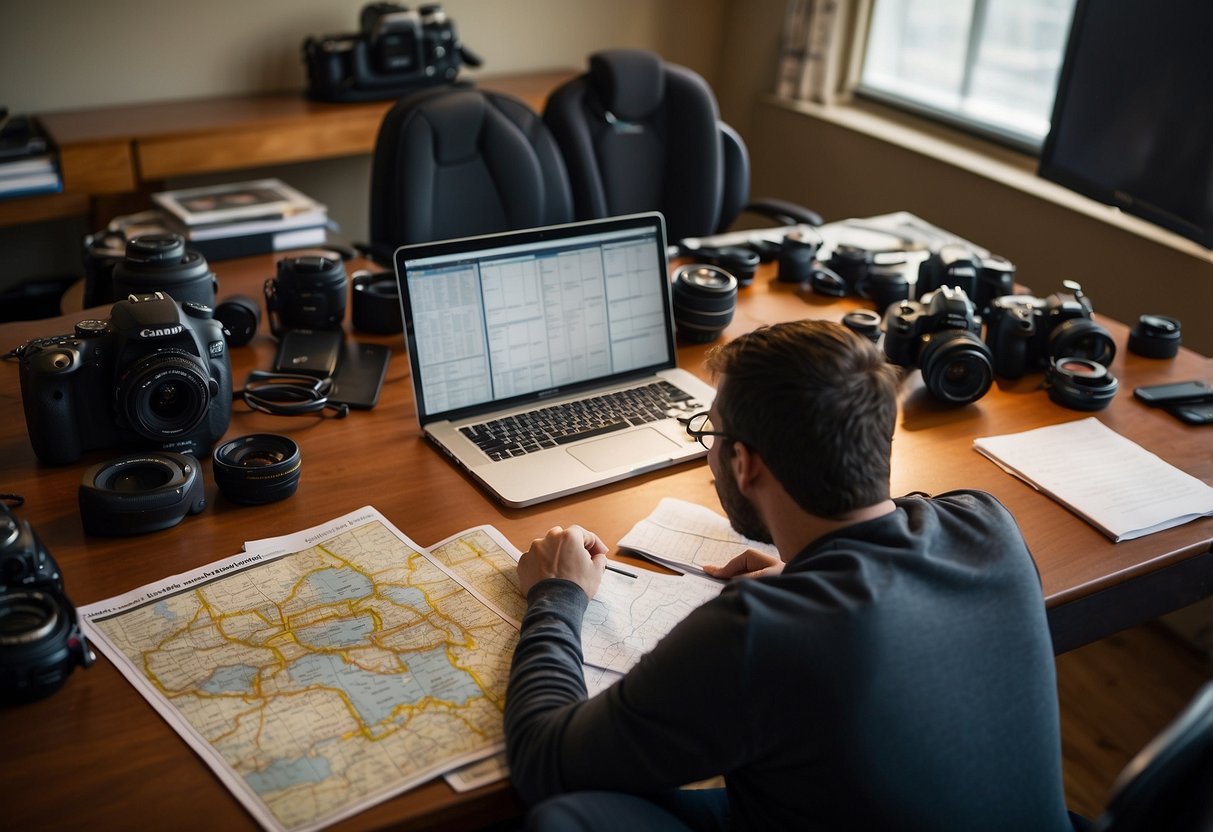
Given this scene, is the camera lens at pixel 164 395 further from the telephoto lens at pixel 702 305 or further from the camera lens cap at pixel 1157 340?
the camera lens cap at pixel 1157 340

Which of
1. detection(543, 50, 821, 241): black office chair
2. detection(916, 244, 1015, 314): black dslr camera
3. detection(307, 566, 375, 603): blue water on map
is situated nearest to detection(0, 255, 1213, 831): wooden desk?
detection(307, 566, 375, 603): blue water on map

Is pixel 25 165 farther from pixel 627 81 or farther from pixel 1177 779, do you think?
pixel 1177 779

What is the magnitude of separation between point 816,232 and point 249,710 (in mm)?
1914

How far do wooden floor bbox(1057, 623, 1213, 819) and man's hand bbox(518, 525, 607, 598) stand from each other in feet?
4.65

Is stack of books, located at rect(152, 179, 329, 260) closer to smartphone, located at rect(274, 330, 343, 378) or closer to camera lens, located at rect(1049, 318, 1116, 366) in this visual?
smartphone, located at rect(274, 330, 343, 378)

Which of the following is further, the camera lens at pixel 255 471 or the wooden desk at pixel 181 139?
the wooden desk at pixel 181 139

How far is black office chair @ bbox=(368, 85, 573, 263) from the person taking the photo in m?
2.73

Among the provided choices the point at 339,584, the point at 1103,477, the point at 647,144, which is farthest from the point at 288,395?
the point at 647,144

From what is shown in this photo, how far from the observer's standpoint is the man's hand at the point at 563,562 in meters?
1.40

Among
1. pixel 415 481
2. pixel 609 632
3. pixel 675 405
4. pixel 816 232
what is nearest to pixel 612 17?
pixel 816 232

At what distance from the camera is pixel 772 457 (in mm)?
1226

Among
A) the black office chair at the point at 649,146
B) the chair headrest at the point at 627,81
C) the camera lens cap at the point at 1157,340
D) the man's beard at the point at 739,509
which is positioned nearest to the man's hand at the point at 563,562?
the man's beard at the point at 739,509

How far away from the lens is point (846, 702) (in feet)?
3.48

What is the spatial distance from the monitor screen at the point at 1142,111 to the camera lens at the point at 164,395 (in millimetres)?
2057
